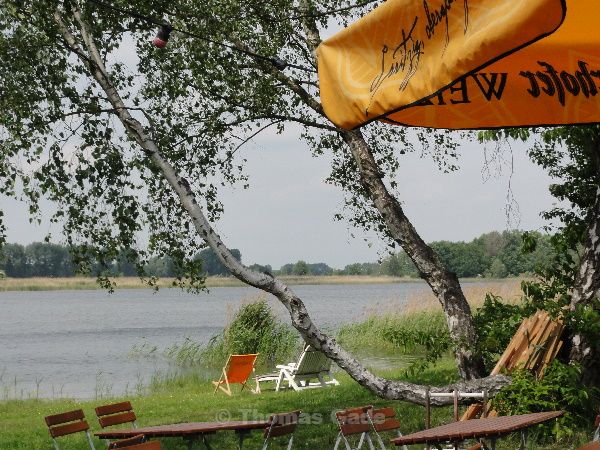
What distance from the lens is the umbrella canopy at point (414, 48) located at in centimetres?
300

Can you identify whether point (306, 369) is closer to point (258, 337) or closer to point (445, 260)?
point (258, 337)

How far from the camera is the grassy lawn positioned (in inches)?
418

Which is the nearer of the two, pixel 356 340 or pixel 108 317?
pixel 356 340

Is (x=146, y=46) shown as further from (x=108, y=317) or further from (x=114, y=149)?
(x=108, y=317)

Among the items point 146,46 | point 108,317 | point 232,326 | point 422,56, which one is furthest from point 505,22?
point 108,317

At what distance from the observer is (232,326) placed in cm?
2100

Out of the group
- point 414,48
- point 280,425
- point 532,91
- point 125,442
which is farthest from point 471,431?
point 414,48

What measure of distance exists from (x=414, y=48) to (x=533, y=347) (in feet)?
21.5

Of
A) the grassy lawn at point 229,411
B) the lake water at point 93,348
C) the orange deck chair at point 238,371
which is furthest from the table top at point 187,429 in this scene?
the lake water at point 93,348

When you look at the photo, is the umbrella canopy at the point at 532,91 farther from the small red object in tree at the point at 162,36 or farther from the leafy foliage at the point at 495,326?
the leafy foliage at the point at 495,326

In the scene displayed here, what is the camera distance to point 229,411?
1321 cm

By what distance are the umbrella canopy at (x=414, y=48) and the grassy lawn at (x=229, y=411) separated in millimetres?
6032

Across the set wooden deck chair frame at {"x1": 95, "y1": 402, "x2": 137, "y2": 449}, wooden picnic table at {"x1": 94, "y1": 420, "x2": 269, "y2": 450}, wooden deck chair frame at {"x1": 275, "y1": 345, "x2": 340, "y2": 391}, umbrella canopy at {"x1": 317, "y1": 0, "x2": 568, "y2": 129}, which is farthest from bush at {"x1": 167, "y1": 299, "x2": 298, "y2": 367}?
umbrella canopy at {"x1": 317, "y1": 0, "x2": 568, "y2": 129}

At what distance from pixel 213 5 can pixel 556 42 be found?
22.9ft
